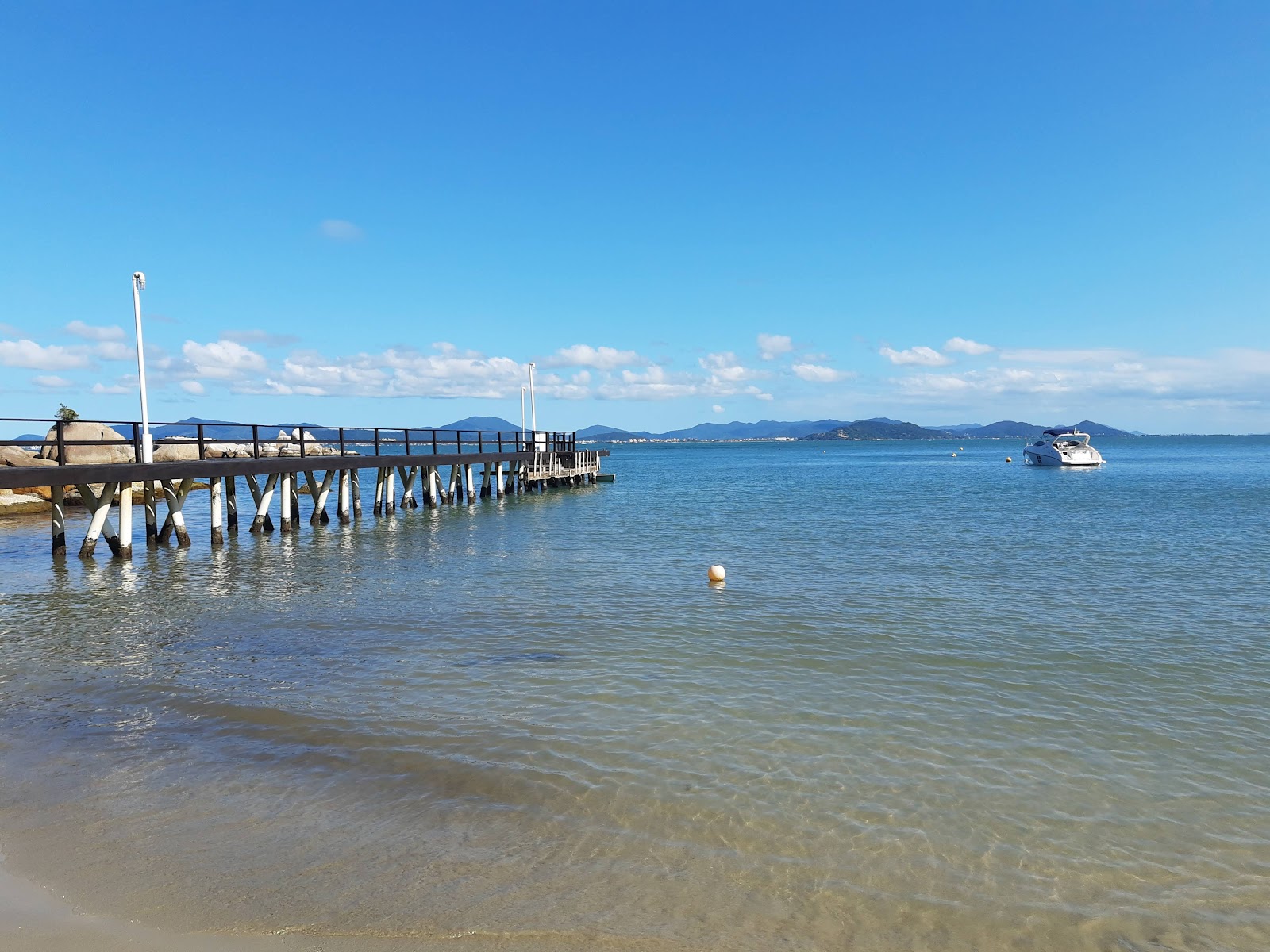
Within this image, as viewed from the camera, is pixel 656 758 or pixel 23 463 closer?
pixel 656 758

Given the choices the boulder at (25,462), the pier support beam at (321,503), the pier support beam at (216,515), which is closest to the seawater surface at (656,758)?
the pier support beam at (216,515)

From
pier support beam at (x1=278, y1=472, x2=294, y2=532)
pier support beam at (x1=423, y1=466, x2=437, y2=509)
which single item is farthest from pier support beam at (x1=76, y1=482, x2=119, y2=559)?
pier support beam at (x1=423, y1=466, x2=437, y2=509)

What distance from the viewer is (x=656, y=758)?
6773mm

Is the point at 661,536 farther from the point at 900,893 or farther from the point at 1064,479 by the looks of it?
the point at 1064,479

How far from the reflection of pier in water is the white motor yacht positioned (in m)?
42.5

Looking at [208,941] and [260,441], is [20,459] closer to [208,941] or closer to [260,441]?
[260,441]

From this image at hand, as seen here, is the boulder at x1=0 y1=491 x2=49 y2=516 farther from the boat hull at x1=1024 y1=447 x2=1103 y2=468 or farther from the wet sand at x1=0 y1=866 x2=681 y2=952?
the boat hull at x1=1024 y1=447 x2=1103 y2=468

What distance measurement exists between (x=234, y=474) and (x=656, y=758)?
19340mm

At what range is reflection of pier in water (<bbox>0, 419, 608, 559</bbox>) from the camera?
17.8 metres

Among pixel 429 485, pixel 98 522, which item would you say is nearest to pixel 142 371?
pixel 98 522

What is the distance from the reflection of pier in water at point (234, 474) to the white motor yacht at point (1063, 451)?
42538 millimetres

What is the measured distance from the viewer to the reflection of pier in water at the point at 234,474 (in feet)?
58.3

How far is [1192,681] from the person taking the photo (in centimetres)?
900

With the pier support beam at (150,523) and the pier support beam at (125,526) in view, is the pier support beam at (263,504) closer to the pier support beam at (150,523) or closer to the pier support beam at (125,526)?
the pier support beam at (150,523)
